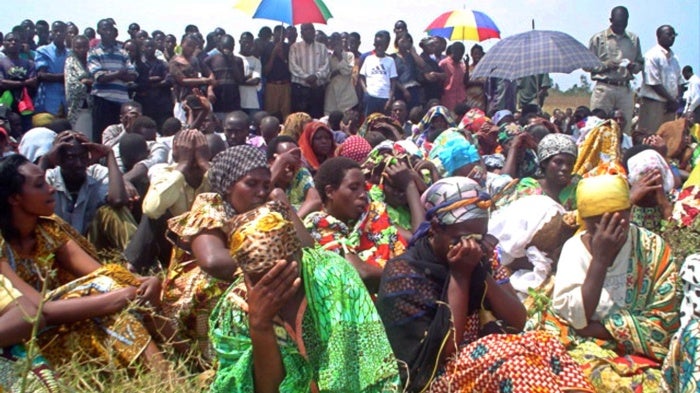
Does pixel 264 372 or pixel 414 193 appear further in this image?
pixel 414 193

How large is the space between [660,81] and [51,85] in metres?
8.96

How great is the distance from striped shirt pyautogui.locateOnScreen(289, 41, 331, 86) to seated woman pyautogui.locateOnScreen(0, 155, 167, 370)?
311 inches

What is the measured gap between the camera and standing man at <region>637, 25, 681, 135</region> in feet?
37.6

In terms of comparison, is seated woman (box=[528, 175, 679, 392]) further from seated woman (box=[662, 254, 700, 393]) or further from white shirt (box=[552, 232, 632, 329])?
seated woman (box=[662, 254, 700, 393])

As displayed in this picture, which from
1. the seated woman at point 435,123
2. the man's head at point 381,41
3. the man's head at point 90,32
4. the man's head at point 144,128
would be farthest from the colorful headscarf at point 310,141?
the man's head at point 90,32

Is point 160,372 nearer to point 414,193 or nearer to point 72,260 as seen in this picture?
point 72,260

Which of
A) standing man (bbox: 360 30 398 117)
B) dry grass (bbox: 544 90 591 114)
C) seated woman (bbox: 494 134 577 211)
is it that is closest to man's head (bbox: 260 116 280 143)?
seated woman (bbox: 494 134 577 211)

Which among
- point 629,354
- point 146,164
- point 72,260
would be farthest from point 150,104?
point 629,354

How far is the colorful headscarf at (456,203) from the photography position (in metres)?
3.56

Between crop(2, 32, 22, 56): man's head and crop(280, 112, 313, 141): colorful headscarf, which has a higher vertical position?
crop(2, 32, 22, 56): man's head

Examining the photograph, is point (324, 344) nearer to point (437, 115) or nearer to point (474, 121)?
point (437, 115)

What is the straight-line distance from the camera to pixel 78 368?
367 centimetres

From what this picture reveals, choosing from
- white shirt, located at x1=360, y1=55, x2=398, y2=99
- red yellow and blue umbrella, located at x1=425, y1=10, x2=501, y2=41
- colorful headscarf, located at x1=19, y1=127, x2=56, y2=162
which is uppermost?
red yellow and blue umbrella, located at x1=425, y1=10, x2=501, y2=41

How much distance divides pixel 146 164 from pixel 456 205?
161 inches
